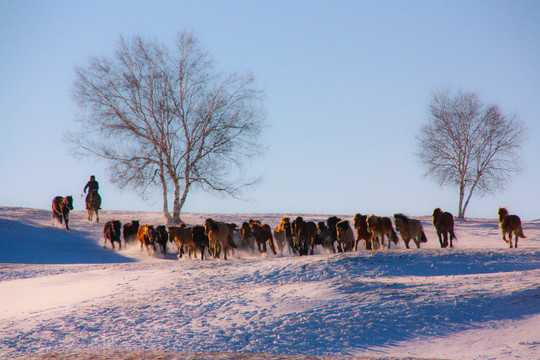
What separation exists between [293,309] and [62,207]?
20.5 m

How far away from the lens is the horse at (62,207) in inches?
1043

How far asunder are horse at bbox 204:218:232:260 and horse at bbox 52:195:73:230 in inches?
454

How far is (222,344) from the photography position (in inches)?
303

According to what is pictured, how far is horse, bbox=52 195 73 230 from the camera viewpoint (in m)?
26.5

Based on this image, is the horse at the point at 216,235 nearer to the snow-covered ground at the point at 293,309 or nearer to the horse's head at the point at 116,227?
the snow-covered ground at the point at 293,309

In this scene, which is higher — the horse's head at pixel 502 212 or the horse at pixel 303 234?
the horse's head at pixel 502 212

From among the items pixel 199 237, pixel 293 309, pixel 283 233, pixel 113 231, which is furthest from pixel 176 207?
pixel 293 309

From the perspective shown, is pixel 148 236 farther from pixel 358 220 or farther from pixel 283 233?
pixel 358 220

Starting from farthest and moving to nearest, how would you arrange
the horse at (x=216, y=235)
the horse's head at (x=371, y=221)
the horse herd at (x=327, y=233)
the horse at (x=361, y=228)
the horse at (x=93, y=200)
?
the horse at (x=93, y=200), the horse at (x=216, y=235), the horse herd at (x=327, y=233), the horse at (x=361, y=228), the horse's head at (x=371, y=221)

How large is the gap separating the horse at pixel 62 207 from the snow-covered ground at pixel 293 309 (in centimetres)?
1285

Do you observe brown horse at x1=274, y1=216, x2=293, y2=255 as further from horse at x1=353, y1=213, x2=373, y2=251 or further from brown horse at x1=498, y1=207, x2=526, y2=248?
brown horse at x1=498, y1=207, x2=526, y2=248

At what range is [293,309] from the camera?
892 centimetres

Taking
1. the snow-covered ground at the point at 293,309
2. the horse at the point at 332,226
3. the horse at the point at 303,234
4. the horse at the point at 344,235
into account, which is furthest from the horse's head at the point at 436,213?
the horse at the point at 303,234

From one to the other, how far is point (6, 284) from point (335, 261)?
320 inches
